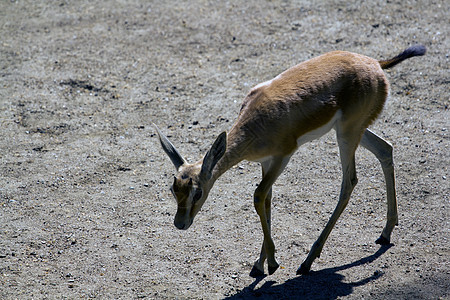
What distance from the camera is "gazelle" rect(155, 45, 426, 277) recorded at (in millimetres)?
5367

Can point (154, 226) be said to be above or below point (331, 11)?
below

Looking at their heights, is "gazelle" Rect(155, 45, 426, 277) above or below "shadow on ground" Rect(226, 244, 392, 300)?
above

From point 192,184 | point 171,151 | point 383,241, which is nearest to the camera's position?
point 192,184

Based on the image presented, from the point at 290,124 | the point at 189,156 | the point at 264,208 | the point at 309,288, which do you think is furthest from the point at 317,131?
the point at 189,156

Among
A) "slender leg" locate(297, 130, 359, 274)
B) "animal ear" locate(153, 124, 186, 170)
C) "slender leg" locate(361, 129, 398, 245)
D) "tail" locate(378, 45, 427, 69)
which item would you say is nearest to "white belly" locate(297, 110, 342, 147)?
"slender leg" locate(297, 130, 359, 274)

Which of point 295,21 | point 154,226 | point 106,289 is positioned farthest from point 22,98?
point 295,21

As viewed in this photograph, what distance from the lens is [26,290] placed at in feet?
18.3

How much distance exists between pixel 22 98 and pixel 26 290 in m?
4.64

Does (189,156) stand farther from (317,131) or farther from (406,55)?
(406,55)

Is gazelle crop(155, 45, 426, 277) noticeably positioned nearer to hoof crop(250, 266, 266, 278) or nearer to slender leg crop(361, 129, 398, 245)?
hoof crop(250, 266, 266, 278)

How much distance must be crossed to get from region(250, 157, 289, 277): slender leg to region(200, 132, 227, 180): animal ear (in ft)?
1.95

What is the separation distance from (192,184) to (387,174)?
253cm

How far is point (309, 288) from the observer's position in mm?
5527

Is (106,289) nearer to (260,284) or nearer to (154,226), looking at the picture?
(154,226)
